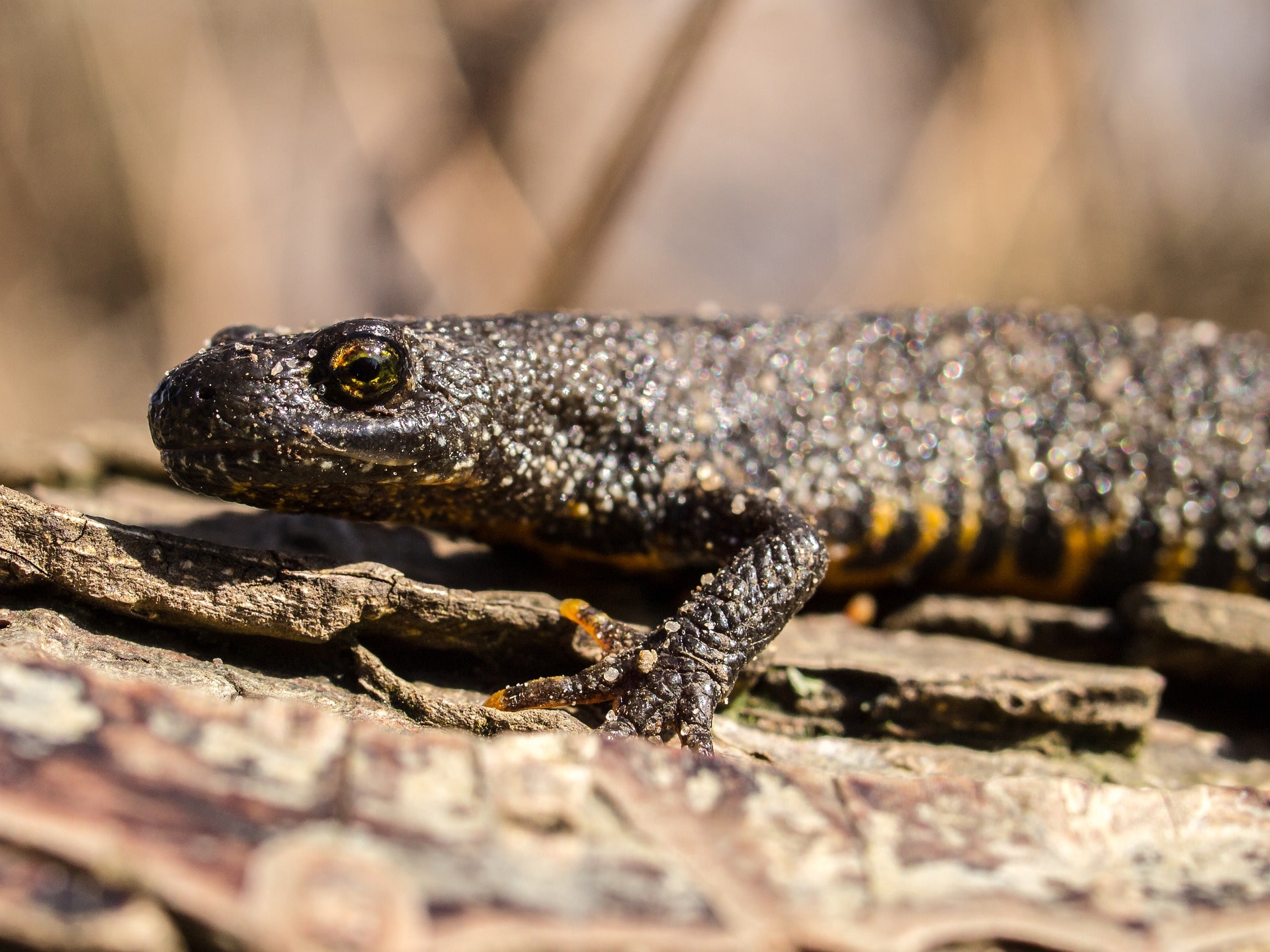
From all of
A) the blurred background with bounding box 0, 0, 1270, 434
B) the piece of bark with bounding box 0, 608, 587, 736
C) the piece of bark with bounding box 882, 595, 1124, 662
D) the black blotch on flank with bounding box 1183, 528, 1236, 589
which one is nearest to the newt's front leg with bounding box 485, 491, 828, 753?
the piece of bark with bounding box 0, 608, 587, 736

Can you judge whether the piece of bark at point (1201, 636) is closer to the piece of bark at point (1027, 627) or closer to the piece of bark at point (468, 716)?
the piece of bark at point (1027, 627)

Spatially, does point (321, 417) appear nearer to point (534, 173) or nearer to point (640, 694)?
point (640, 694)

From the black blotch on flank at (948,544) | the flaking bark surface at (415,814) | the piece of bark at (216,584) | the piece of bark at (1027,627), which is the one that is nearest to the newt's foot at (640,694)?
the flaking bark surface at (415,814)

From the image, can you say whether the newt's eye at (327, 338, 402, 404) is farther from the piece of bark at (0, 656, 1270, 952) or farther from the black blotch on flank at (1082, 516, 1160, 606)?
the black blotch on flank at (1082, 516, 1160, 606)

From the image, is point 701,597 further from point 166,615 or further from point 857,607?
point 166,615

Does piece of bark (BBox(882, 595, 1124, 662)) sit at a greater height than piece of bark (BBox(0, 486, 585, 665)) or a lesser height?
greater

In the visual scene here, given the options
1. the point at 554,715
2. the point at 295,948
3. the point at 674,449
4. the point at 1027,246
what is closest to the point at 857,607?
the point at 674,449
